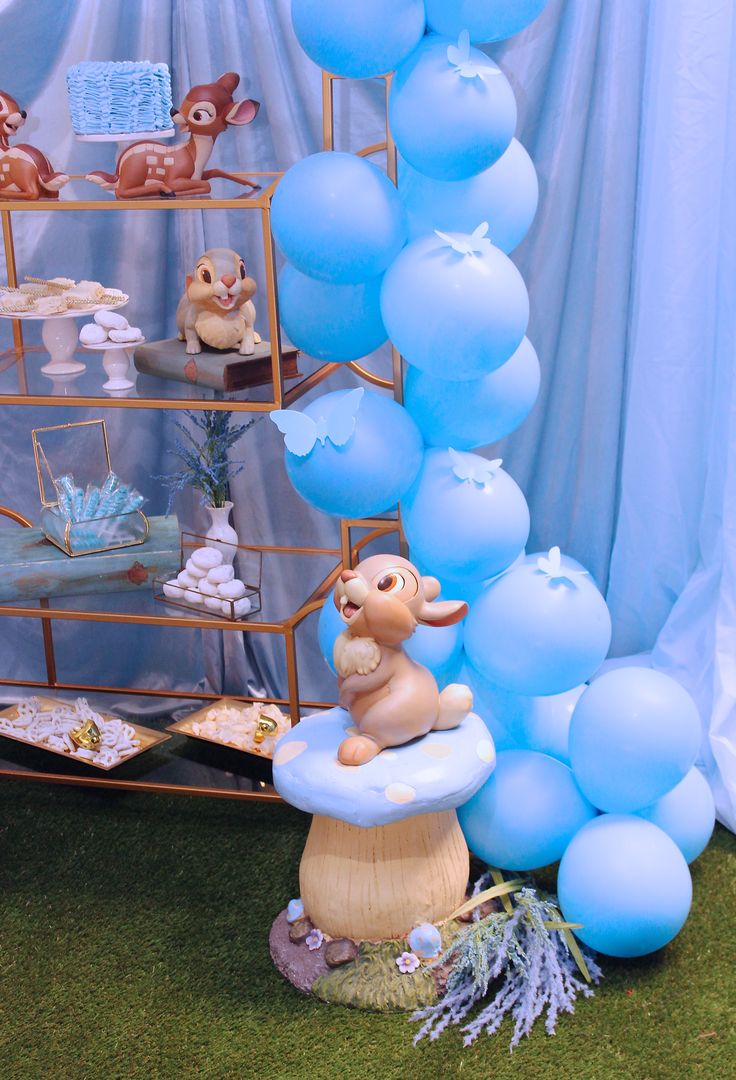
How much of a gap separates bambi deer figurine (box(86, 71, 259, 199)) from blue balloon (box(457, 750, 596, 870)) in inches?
55.3

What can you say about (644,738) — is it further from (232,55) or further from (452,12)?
(232,55)

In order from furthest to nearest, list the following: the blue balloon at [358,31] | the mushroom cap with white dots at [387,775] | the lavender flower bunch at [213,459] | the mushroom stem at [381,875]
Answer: the lavender flower bunch at [213,459] → the mushroom stem at [381,875] → the mushroom cap with white dots at [387,775] → the blue balloon at [358,31]

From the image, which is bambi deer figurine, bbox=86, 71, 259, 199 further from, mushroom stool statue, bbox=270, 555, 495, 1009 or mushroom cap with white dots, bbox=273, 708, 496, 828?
mushroom cap with white dots, bbox=273, 708, 496, 828

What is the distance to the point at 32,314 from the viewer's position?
8.69 feet

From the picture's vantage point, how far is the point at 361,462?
2189 mm

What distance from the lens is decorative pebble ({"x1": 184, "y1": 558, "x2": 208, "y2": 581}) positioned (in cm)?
282

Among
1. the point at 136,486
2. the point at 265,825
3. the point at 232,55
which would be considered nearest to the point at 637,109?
the point at 232,55

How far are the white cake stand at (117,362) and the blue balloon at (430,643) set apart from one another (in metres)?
0.69

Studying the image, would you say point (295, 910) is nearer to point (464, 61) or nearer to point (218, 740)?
point (218, 740)

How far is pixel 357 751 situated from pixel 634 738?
1.78 ft

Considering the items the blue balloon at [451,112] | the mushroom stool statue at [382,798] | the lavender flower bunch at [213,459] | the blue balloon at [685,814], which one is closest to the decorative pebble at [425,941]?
the mushroom stool statue at [382,798]

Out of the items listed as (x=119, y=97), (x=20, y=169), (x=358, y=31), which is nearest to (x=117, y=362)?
(x=20, y=169)

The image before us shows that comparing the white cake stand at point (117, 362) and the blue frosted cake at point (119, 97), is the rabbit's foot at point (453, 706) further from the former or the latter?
the blue frosted cake at point (119, 97)

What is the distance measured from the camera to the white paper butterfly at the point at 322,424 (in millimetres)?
2176
